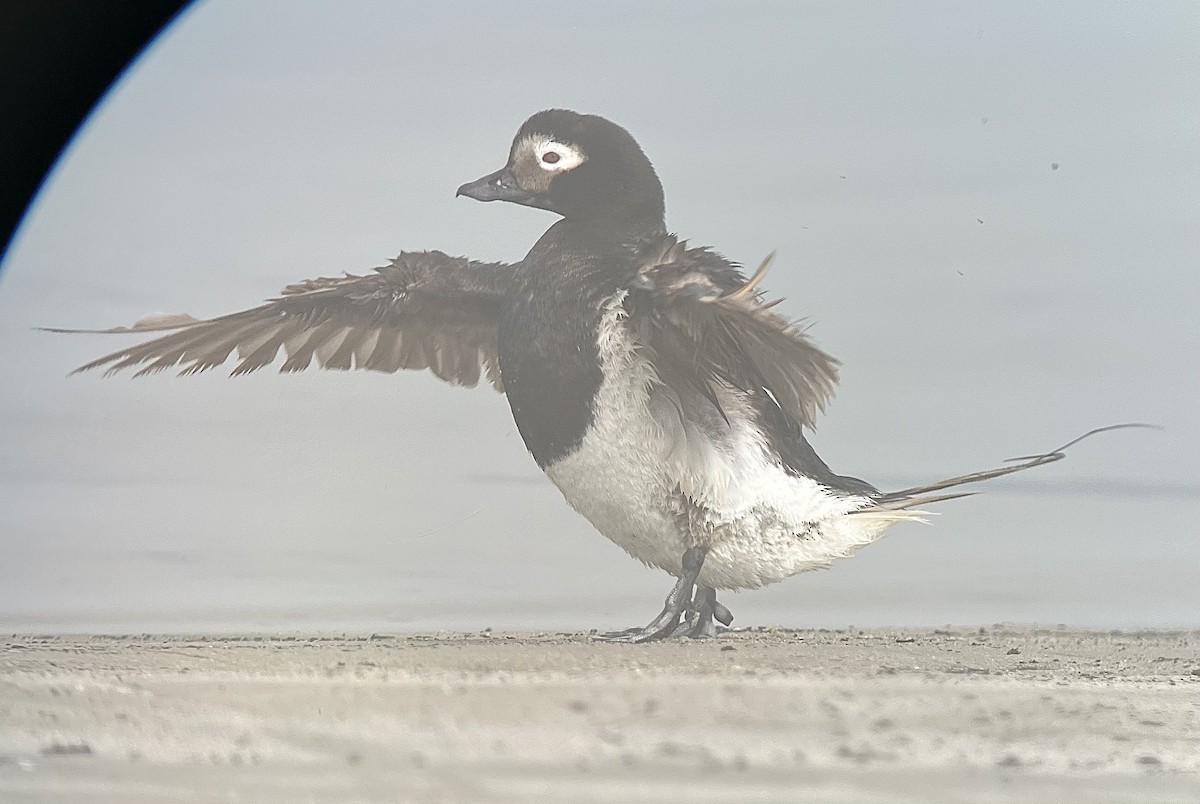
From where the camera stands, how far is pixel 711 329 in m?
1.63

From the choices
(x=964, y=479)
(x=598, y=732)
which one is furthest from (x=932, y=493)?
(x=598, y=732)

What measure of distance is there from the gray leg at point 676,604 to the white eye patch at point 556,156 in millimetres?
543

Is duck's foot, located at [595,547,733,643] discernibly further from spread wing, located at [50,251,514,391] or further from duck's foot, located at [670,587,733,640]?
spread wing, located at [50,251,514,391]

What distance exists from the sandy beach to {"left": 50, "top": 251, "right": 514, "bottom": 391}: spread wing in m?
0.46

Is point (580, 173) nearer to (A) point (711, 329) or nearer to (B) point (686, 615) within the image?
(A) point (711, 329)

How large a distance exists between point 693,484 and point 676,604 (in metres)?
0.17

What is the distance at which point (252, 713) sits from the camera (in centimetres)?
150

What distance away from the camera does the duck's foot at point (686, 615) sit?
1.71 meters

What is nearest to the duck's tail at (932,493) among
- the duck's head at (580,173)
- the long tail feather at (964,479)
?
the long tail feather at (964,479)

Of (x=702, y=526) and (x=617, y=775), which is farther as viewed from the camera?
(x=702, y=526)

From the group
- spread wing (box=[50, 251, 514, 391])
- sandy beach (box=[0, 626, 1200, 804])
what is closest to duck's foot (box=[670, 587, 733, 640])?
sandy beach (box=[0, 626, 1200, 804])

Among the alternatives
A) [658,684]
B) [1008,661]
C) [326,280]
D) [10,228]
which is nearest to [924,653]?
[1008,661]

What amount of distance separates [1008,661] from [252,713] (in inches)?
37.4

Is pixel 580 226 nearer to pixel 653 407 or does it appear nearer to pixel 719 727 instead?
pixel 653 407
